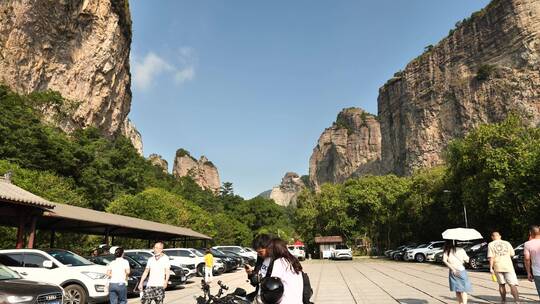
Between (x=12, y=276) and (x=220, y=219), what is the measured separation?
60141mm

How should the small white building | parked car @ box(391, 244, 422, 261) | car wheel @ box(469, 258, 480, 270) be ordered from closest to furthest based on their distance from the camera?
1. car wheel @ box(469, 258, 480, 270)
2. parked car @ box(391, 244, 422, 261)
3. the small white building

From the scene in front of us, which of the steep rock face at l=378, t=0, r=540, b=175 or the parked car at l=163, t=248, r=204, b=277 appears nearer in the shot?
the parked car at l=163, t=248, r=204, b=277

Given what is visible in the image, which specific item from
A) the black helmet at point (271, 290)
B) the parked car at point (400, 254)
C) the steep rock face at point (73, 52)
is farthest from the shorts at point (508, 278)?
the steep rock face at point (73, 52)

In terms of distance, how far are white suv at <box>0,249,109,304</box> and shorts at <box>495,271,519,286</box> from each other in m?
9.64

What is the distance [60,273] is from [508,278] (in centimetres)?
1070

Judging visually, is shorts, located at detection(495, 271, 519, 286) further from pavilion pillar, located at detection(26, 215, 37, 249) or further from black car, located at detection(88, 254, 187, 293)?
pavilion pillar, located at detection(26, 215, 37, 249)

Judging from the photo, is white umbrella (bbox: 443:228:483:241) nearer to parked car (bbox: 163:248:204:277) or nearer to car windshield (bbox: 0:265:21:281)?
car windshield (bbox: 0:265:21:281)

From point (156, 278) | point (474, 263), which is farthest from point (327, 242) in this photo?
point (156, 278)

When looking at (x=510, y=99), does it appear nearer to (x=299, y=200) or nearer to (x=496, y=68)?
(x=496, y=68)

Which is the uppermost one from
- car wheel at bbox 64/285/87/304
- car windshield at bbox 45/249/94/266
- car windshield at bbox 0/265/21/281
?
car windshield at bbox 45/249/94/266

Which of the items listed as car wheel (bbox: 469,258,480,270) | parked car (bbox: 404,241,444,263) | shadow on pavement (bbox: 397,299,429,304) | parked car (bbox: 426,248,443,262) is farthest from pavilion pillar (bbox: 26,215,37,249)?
parked car (bbox: 404,241,444,263)

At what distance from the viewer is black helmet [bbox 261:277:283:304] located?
3936 mm

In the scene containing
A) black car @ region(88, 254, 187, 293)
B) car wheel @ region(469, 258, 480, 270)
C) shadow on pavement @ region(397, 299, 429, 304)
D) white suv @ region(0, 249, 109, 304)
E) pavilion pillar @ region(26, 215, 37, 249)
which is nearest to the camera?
white suv @ region(0, 249, 109, 304)

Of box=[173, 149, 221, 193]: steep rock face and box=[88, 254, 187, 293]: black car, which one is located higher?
box=[173, 149, 221, 193]: steep rock face
